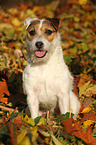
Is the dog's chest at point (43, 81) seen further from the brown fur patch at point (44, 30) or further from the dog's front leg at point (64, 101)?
the brown fur patch at point (44, 30)

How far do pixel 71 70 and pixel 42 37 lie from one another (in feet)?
6.84

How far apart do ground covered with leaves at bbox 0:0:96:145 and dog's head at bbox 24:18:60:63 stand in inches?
32.1

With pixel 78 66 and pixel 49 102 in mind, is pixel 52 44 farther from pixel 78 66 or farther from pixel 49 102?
pixel 78 66

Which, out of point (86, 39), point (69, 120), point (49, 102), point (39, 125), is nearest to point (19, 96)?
point (49, 102)

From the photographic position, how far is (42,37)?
128 inches

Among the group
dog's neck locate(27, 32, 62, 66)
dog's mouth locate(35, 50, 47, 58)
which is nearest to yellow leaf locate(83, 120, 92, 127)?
dog's neck locate(27, 32, 62, 66)

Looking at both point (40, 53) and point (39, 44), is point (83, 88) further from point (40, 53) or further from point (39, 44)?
point (39, 44)

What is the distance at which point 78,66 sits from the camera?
5203 mm

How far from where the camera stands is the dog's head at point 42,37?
322 centimetres

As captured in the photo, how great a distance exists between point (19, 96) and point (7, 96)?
252 millimetres

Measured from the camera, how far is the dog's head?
10.6 feet

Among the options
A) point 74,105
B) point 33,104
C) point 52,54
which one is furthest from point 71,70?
point 33,104

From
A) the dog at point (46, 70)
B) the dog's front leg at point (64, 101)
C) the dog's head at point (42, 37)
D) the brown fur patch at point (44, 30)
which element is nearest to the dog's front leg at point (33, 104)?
the dog at point (46, 70)

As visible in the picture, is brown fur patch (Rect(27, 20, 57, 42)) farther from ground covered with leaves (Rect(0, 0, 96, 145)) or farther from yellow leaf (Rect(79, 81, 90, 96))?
yellow leaf (Rect(79, 81, 90, 96))
